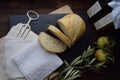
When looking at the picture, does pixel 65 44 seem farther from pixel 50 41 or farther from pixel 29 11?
pixel 29 11

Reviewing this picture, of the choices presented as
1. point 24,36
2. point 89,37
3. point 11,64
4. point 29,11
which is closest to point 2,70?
point 11,64

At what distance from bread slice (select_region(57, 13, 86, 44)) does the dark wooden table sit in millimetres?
127

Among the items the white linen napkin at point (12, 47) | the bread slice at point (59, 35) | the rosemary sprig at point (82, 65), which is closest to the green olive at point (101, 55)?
the rosemary sprig at point (82, 65)

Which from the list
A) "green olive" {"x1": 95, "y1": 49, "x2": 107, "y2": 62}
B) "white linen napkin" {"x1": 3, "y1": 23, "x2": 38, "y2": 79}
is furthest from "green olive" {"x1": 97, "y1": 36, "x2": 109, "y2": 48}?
"white linen napkin" {"x1": 3, "y1": 23, "x2": 38, "y2": 79}

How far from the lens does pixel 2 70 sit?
935 mm

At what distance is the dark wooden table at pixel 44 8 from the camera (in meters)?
1.03

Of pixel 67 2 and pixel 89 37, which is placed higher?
pixel 67 2

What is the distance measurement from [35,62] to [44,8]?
243mm

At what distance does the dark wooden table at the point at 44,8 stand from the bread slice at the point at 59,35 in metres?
0.13

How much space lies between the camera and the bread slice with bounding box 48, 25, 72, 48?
3.12 ft

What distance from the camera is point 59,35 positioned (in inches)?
37.4

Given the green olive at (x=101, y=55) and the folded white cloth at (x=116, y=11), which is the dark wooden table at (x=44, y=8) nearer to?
the green olive at (x=101, y=55)

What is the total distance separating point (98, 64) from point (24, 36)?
28 cm

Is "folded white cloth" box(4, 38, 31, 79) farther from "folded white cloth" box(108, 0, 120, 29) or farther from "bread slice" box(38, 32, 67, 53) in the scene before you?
"folded white cloth" box(108, 0, 120, 29)
